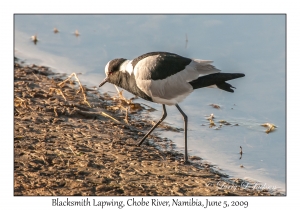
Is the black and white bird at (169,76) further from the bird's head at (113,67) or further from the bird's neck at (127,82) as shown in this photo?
the bird's head at (113,67)

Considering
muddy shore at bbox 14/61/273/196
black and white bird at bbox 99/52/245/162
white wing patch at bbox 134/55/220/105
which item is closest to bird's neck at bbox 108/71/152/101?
black and white bird at bbox 99/52/245/162

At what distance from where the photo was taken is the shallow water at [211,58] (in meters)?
8.04

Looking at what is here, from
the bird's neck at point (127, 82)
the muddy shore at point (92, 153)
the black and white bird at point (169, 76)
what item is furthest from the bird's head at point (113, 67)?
the muddy shore at point (92, 153)

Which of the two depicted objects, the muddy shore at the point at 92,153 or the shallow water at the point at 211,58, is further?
the shallow water at the point at 211,58

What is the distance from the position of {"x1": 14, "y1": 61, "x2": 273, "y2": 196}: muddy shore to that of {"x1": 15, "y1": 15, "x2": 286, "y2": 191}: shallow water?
54cm

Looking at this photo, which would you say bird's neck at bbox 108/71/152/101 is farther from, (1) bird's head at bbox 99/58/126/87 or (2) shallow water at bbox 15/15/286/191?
(2) shallow water at bbox 15/15/286/191

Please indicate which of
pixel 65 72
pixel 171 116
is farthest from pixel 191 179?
pixel 65 72

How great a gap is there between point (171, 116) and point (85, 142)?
2080 mm

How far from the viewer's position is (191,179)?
6.71 m

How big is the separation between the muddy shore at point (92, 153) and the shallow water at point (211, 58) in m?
0.54

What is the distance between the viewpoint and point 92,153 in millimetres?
7199

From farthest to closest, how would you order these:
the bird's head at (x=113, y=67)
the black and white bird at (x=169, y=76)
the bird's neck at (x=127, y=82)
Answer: the bird's head at (x=113, y=67) < the bird's neck at (x=127, y=82) < the black and white bird at (x=169, y=76)

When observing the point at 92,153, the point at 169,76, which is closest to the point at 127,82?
the point at 169,76

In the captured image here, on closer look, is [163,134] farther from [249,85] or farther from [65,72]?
[65,72]
